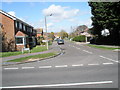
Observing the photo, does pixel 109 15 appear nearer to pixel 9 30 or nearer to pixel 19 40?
pixel 19 40

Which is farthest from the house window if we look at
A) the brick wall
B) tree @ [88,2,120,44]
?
tree @ [88,2,120,44]

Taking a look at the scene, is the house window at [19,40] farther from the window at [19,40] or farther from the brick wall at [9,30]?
the brick wall at [9,30]

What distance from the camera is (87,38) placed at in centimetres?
6150

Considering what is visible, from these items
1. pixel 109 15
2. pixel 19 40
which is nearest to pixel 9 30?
pixel 19 40

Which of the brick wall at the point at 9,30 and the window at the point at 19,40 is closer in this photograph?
the brick wall at the point at 9,30

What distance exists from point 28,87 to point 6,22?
23200 millimetres

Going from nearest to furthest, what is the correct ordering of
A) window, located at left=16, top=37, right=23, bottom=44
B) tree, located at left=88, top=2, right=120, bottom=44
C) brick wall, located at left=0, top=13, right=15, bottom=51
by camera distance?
brick wall, located at left=0, top=13, right=15, bottom=51, tree, located at left=88, top=2, right=120, bottom=44, window, located at left=16, top=37, right=23, bottom=44

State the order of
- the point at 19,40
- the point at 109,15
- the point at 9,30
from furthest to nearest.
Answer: the point at 109,15 → the point at 19,40 → the point at 9,30

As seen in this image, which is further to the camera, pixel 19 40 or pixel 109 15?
pixel 109 15

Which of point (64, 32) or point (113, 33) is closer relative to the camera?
point (113, 33)

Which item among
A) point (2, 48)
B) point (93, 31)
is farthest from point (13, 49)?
point (93, 31)

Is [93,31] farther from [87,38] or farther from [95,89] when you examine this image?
[95,89]

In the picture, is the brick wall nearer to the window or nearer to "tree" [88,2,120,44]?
the window

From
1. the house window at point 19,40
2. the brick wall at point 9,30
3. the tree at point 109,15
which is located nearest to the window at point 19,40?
the house window at point 19,40
